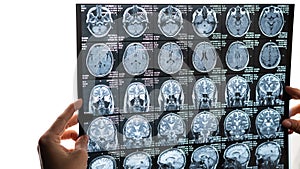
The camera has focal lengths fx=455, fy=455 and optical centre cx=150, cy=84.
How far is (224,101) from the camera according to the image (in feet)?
4.93

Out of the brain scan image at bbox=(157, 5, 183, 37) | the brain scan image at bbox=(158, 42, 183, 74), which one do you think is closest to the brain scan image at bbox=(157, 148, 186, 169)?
the brain scan image at bbox=(158, 42, 183, 74)

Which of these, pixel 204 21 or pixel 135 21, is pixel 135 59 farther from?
pixel 204 21

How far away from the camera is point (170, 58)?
4.70ft

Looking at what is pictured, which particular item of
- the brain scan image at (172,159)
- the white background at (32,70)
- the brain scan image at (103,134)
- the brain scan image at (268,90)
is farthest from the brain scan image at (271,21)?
the brain scan image at (103,134)

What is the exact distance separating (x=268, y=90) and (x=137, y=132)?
0.47m

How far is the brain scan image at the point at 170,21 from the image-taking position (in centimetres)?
142

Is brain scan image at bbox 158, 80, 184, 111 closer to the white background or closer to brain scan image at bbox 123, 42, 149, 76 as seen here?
brain scan image at bbox 123, 42, 149, 76

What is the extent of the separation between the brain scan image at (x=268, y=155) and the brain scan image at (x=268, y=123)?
0.04 metres

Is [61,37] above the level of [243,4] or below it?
below

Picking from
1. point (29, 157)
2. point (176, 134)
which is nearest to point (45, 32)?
point (29, 157)

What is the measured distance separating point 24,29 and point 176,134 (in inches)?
23.6

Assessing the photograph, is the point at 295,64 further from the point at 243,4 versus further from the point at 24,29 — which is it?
the point at 24,29

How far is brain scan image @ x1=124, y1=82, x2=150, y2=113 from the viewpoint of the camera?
56.1 inches

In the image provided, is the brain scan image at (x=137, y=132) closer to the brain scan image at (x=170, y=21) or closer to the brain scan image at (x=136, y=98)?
the brain scan image at (x=136, y=98)
